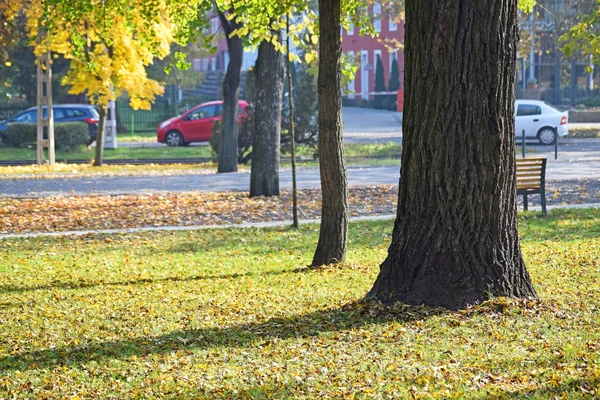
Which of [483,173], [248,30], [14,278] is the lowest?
[14,278]

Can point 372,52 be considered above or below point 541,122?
above

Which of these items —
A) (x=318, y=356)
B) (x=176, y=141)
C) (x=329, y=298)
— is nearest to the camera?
(x=318, y=356)

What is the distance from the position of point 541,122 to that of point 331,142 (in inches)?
964

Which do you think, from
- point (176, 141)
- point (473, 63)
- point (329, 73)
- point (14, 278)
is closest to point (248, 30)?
point (329, 73)

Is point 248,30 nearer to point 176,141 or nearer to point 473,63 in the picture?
point 473,63

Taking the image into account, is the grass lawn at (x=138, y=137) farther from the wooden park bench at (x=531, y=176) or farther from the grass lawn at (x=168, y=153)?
the wooden park bench at (x=531, y=176)

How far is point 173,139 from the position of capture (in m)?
37.3

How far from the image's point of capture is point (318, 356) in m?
6.59

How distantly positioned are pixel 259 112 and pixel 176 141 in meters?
19.6

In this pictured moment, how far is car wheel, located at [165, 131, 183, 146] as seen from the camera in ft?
122

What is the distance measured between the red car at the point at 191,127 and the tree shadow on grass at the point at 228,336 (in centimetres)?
2909

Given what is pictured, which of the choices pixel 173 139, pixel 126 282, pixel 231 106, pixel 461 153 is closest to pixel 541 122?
pixel 173 139

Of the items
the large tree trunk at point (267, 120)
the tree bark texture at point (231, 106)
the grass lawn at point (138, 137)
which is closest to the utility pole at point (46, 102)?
the tree bark texture at point (231, 106)

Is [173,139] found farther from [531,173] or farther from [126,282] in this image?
[126,282]
